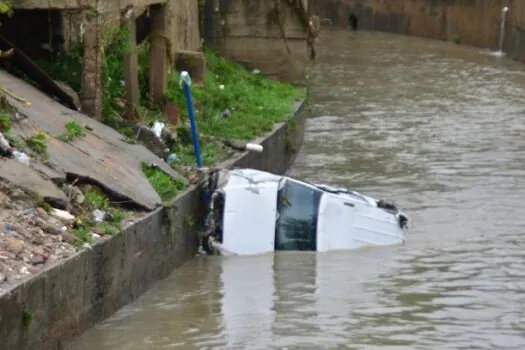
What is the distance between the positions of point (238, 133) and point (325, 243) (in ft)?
12.2

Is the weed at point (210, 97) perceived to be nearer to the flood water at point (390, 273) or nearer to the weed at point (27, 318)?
the flood water at point (390, 273)

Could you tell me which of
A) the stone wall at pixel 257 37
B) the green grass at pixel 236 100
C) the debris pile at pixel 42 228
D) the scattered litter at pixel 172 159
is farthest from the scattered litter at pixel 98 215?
the stone wall at pixel 257 37

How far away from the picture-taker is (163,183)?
10.7m

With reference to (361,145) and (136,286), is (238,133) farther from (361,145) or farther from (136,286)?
(136,286)

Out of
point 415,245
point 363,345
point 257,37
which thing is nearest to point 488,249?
point 415,245

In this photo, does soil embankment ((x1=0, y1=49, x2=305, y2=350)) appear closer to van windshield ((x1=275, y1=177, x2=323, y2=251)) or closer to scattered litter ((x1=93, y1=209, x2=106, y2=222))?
scattered litter ((x1=93, y1=209, x2=106, y2=222))

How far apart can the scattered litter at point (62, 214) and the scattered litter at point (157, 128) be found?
3561 millimetres

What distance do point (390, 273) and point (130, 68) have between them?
401 cm

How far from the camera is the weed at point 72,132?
10469 mm

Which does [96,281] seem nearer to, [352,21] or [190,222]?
[190,222]

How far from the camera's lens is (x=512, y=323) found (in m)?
9.14

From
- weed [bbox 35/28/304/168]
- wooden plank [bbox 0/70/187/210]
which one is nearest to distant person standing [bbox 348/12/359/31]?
weed [bbox 35/28/304/168]

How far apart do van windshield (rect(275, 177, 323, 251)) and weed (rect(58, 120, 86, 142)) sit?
1.84 meters

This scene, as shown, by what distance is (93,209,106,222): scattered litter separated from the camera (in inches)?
358
